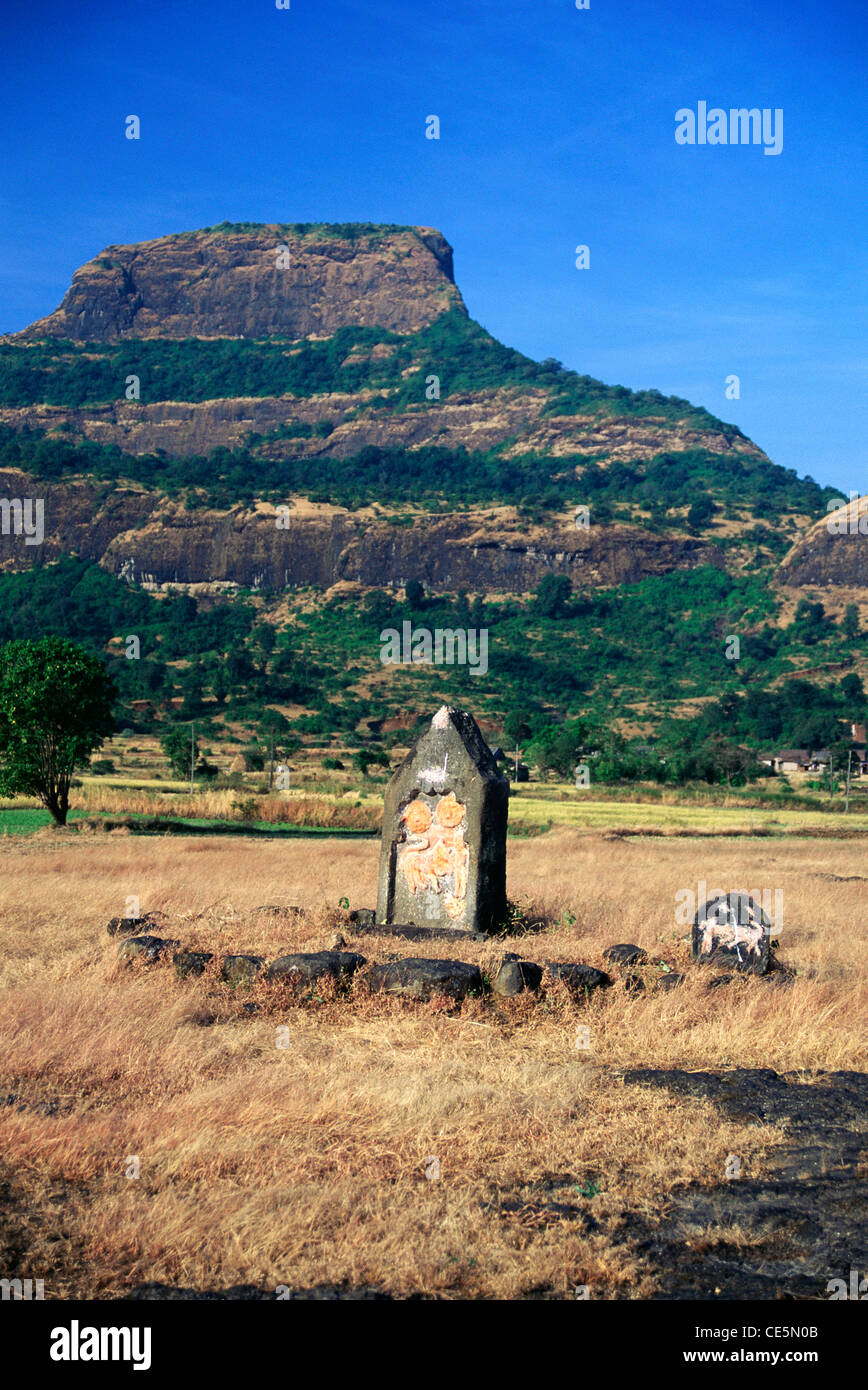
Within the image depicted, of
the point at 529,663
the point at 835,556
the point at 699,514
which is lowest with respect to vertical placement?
the point at 529,663

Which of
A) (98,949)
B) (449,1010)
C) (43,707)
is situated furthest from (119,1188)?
(43,707)

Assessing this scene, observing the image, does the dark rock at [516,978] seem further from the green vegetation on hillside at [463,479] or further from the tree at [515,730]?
the green vegetation on hillside at [463,479]

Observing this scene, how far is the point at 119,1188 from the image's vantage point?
5.74 m

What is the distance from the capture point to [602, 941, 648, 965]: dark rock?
1163 centimetres

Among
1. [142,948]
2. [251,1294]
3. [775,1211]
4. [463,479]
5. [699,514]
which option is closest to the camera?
[251,1294]

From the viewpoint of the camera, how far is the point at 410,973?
33.1 feet

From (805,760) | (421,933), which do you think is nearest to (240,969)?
(421,933)

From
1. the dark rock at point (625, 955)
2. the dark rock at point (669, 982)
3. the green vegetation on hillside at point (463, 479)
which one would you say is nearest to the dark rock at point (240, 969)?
the dark rock at point (625, 955)

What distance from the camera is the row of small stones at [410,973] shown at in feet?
32.8

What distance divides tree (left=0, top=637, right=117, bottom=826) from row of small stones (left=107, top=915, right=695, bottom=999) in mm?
23111

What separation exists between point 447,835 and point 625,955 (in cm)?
273

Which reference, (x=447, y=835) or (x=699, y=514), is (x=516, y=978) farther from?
(x=699, y=514)

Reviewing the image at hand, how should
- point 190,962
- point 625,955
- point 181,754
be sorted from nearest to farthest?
point 190,962 → point 625,955 → point 181,754
